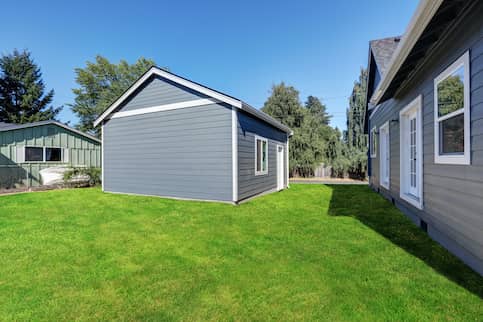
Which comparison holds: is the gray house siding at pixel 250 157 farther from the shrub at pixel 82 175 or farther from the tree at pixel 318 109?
the tree at pixel 318 109

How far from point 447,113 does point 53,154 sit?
51.2ft

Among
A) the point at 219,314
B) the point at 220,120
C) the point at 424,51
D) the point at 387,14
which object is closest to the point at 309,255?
the point at 219,314

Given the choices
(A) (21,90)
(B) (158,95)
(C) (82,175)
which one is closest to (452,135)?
(B) (158,95)

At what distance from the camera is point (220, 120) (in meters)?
6.43

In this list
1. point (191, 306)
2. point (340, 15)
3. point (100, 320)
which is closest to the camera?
point (100, 320)

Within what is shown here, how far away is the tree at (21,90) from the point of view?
21.6 m

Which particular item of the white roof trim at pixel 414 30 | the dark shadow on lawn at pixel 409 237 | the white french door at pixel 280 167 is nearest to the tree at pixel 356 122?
the white french door at pixel 280 167

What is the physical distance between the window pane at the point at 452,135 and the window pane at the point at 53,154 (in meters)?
15.5

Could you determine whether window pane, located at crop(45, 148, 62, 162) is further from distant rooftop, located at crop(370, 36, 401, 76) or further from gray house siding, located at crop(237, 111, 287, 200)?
distant rooftop, located at crop(370, 36, 401, 76)

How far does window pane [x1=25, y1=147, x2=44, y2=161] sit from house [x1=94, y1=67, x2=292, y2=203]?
5.32 metres

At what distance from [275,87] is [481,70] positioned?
18.6m

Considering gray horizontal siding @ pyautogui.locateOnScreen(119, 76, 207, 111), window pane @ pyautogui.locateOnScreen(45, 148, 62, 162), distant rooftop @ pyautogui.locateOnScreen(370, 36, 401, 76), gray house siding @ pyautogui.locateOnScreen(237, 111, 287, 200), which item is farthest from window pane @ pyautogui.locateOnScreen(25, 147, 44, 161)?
distant rooftop @ pyautogui.locateOnScreen(370, 36, 401, 76)

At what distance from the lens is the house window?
24.9ft

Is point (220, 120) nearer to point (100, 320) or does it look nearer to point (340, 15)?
point (100, 320)
